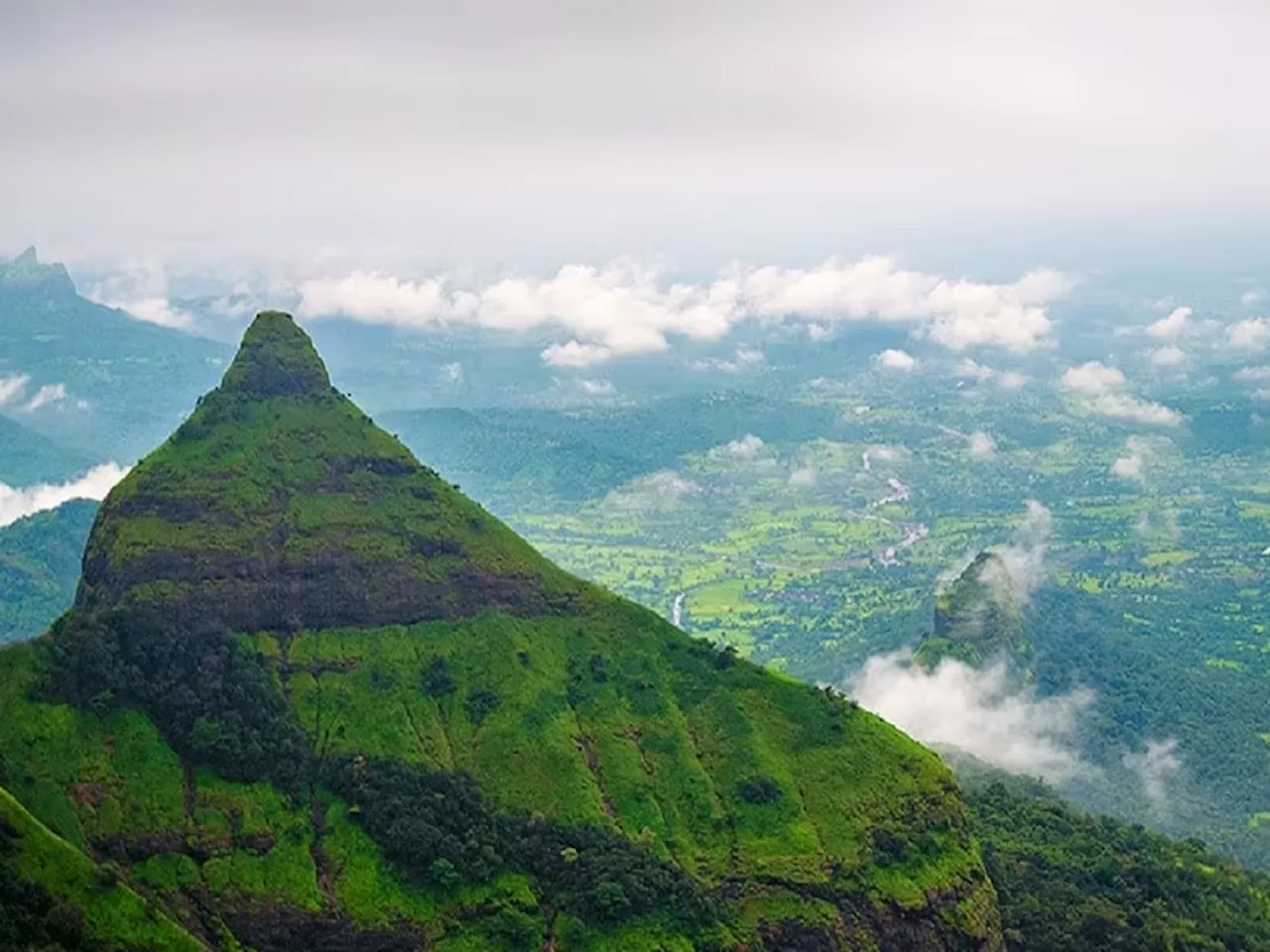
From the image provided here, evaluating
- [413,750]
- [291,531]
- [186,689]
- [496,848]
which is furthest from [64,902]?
[291,531]

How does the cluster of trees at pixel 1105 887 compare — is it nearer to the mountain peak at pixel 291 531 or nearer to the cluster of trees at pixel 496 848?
the cluster of trees at pixel 496 848

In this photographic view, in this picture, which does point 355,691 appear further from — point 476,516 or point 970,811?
point 970,811

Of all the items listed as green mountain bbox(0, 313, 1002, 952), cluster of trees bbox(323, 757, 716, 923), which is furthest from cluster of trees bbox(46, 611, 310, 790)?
cluster of trees bbox(323, 757, 716, 923)

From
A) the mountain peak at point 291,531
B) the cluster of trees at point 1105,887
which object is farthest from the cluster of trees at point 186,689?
the cluster of trees at point 1105,887

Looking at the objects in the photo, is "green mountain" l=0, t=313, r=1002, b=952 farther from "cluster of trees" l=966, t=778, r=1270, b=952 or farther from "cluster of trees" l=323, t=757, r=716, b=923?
"cluster of trees" l=966, t=778, r=1270, b=952

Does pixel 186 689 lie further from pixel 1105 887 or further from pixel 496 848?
pixel 1105 887

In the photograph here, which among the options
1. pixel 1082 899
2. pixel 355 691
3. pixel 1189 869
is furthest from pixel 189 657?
pixel 1189 869

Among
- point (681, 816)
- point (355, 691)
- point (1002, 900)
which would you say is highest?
point (355, 691)
